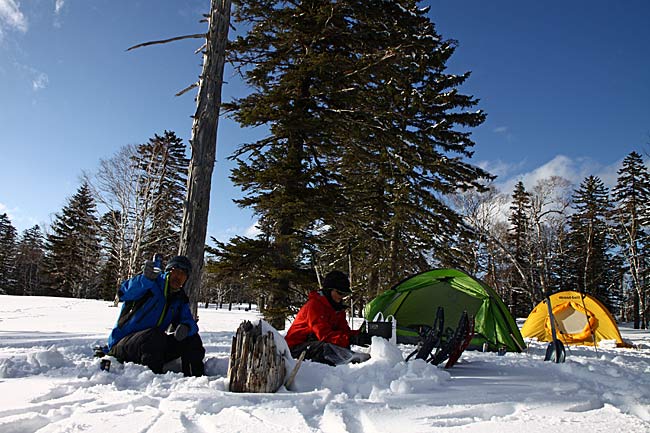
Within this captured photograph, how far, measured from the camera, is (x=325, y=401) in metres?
2.51

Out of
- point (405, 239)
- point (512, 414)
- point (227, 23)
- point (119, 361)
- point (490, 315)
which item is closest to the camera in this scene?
point (512, 414)

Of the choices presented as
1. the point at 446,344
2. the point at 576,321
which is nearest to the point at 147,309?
the point at 446,344

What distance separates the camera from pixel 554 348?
5.33m

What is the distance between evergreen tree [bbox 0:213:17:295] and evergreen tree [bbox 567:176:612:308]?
166ft

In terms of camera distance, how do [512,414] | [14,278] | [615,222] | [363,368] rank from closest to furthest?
[512,414] < [363,368] < [615,222] < [14,278]

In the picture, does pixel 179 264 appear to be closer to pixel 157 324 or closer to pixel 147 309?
pixel 147 309

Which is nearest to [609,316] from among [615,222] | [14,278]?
[615,222]

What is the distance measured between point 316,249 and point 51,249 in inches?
1302

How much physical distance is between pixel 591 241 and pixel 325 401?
102 ft

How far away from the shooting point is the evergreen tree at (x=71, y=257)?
29.7m

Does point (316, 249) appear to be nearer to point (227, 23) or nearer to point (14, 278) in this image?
point (227, 23)

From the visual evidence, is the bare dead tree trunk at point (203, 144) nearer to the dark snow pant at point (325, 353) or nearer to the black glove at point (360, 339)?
the dark snow pant at point (325, 353)

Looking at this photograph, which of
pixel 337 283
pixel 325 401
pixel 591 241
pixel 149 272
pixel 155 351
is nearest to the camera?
pixel 325 401

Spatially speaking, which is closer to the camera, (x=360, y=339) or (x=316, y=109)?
(x=360, y=339)
